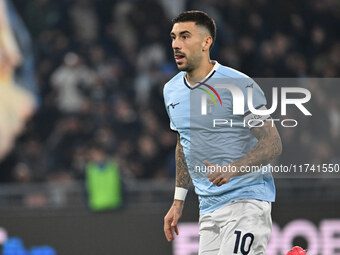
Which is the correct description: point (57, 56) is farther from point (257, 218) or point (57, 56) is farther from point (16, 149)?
point (257, 218)

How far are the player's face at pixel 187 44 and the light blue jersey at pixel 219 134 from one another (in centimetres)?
16

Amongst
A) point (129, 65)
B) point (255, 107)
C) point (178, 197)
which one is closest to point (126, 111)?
point (129, 65)

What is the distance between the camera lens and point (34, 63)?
39.8 ft

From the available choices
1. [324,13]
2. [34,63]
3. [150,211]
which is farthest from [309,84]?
[34,63]

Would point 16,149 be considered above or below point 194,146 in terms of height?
below

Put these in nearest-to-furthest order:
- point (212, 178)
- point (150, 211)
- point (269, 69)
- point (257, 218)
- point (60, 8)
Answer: point (212, 178) → point (257, 218) → point (150, 211) → point (269, 69) → point (60, 8)

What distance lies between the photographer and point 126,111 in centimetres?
1146

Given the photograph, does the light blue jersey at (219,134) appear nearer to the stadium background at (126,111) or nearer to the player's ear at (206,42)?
the player's ear at (206,42)

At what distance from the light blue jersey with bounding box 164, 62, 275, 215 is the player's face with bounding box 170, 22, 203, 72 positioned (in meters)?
0.16

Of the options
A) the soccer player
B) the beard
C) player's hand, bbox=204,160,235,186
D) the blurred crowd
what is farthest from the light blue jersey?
the blurred crowd

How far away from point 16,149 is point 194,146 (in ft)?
21.8

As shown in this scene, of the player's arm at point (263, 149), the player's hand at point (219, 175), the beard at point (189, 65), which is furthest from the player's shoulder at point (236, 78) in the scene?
the player's hand at point (219, 175)

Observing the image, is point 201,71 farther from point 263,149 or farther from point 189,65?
point 263,149

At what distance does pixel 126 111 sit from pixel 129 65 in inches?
42.1
